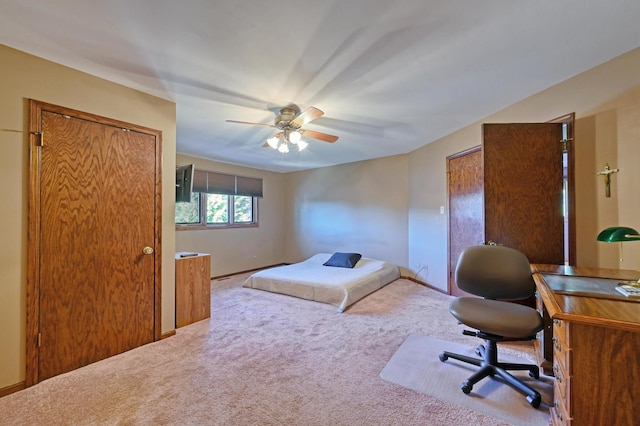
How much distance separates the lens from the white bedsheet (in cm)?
363

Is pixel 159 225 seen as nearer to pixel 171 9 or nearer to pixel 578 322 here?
pixel 171 9

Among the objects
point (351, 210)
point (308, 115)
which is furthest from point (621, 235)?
point (351, 210)

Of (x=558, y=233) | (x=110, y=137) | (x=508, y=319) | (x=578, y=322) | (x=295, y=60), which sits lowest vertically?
(x=508, y=319)

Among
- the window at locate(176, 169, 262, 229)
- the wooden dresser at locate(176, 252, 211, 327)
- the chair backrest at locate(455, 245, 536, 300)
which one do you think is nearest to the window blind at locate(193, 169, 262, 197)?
the window at locate(176, 169, 262, 229)

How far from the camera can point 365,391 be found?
6.05 feet

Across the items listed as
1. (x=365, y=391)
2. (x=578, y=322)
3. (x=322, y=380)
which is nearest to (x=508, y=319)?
(x=578, y=322)

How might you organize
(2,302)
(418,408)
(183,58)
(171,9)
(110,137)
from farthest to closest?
(110,137), (183,58), (2,302), (418,408), (171,9)

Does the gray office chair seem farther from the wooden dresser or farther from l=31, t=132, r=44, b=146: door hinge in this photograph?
l=31, t=132, r=44, b=146: door hinge

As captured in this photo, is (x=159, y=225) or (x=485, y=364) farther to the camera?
(x=159, y=225)

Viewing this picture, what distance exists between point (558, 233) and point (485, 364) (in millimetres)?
1335

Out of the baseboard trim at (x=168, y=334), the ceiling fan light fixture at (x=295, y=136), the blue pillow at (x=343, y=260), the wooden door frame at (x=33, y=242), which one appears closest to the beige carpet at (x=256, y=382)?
the baseboard trim at (x=168, y=334)

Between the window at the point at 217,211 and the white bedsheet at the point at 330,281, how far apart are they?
1586mm

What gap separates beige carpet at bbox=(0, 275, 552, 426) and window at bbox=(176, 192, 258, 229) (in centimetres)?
245

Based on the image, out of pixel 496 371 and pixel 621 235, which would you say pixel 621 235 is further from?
pixel 496 371
